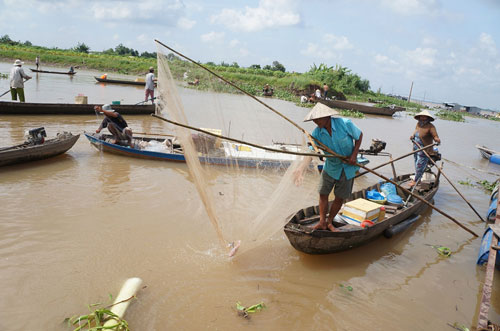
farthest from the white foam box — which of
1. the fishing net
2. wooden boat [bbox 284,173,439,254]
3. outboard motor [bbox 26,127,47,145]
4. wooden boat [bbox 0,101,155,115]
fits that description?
wooden boat [bbox 0,101,155,115]

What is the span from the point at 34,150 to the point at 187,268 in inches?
171

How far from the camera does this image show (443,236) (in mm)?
5316

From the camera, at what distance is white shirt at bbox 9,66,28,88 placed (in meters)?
9.16

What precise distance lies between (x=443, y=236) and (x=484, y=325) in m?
3.05

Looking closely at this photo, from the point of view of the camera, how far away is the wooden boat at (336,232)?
3633mm

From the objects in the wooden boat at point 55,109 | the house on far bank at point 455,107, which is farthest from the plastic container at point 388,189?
the house on far bank at point 455,107

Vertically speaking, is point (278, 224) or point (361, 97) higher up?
point (361, 97)

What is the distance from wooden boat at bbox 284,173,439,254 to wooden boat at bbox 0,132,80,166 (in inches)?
200

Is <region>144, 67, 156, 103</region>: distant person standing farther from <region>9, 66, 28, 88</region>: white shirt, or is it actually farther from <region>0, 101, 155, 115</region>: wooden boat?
<region>9, 66, 28, 88</region>: white shirt

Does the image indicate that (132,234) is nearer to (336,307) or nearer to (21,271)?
(21,271)

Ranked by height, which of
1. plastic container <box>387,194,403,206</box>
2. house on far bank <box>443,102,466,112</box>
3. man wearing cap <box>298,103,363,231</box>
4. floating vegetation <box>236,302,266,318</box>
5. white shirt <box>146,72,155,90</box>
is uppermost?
house on far bank <box>443,102,466,112</box>

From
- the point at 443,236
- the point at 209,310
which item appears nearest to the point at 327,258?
the point at 209,310

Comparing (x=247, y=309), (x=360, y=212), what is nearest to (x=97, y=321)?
(x=247, y=309)

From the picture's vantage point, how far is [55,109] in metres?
10.3
